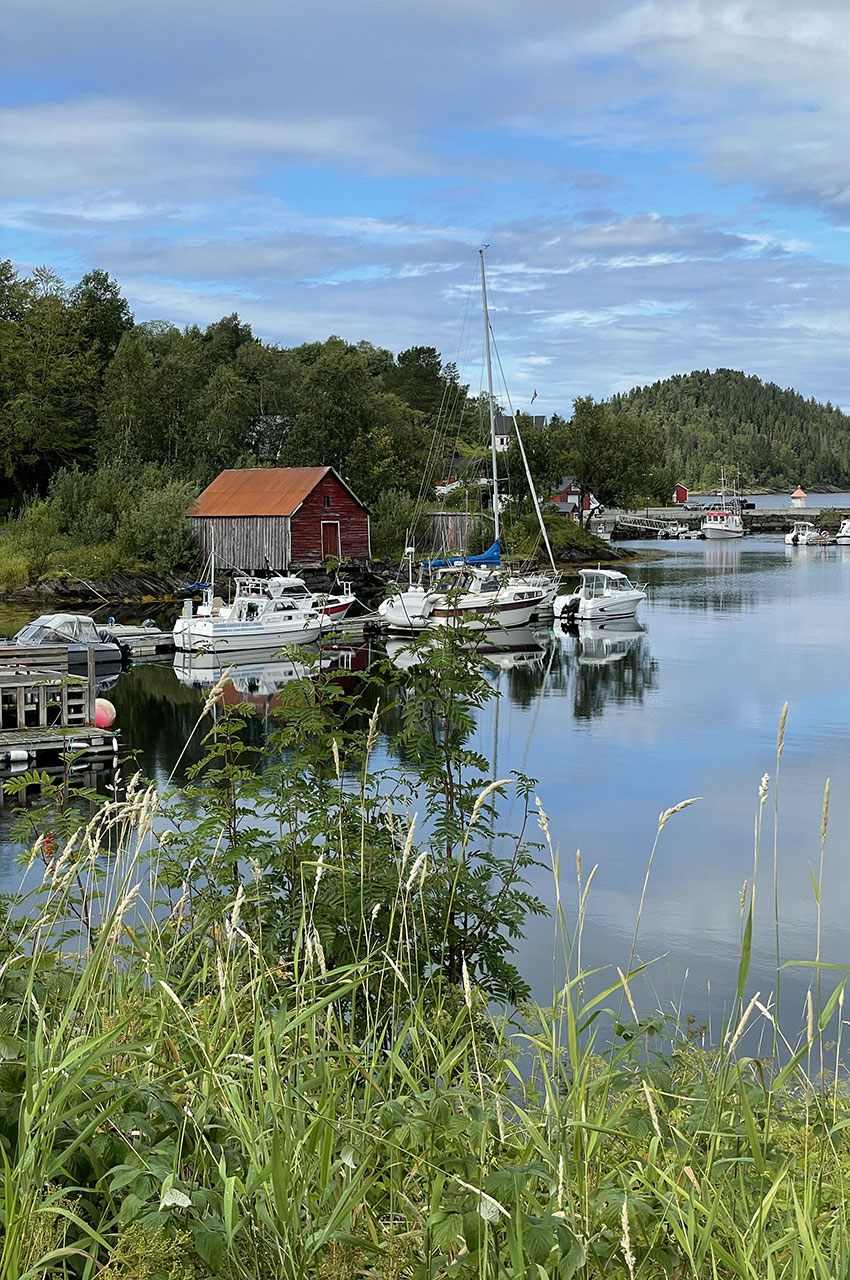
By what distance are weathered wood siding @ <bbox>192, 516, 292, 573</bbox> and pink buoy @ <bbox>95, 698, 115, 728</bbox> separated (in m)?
27.6

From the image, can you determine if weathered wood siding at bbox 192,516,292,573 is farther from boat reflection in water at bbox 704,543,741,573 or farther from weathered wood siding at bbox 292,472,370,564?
boat reflection in water at bbox 704,543,741,573

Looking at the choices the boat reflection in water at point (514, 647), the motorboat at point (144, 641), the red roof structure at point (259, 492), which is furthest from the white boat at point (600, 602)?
the motorboat at point (144, 641)

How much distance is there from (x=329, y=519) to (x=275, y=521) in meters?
2.33

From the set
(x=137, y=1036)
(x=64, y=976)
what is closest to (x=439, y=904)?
(x=64, y=976)

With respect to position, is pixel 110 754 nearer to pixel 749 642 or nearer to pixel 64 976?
pixel 64 976

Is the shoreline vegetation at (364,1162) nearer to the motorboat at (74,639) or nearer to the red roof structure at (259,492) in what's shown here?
the motorboat at (74,639)

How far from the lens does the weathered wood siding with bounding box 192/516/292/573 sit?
Result: 49.9m

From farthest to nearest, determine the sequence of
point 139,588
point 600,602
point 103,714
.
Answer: point 139,588, point 600,602, point 103,714

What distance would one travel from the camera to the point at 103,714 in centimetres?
2220

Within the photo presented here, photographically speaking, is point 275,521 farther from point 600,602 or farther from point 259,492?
point 600,602

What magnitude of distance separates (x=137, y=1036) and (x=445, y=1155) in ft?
3.26

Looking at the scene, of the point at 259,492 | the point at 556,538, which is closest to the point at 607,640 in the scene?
the point at 259,492

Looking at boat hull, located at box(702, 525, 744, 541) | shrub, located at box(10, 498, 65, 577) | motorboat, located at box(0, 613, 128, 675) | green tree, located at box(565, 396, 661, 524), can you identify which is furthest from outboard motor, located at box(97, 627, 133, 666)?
boat hull, located at box(702, 525, 744, 541)

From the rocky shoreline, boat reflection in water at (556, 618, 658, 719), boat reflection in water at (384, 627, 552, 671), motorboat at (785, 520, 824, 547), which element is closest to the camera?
boat reflection in water at (556, 618, 658, 719)
